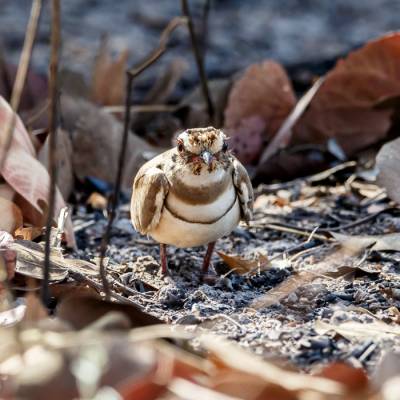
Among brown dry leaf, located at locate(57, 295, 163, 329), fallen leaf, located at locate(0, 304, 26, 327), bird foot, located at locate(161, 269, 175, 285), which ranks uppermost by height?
brown dry leaf, located at locate(57, 295, 163, 329)

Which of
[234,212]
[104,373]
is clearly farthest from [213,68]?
[104,373]

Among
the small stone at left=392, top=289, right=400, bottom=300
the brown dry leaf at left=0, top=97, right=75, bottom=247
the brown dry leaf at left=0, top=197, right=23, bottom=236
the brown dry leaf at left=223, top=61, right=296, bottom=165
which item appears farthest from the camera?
the brown dry leaf at left=223, top=61, right=296, bottom=165

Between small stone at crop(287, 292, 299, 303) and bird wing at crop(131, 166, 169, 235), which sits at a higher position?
bird wing at crop(131, 166, 169, 235)

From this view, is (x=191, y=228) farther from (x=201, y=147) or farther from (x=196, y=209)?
(x=201, y=147)

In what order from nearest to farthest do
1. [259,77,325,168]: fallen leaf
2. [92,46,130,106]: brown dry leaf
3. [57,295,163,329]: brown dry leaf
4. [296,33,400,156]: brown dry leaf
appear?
[57,295,163,329]: brown dry leaf
[296,33,400,156]: brown dry leaf
[259,77,325,168]: fallen leaf
[92,46,130,106]: brown dry leaf

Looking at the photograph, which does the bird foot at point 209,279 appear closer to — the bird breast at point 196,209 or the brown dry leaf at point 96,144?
the bird breast at point 196,209

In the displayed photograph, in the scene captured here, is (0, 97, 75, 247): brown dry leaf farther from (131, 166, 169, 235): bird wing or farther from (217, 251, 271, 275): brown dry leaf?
(217, 251, 271, 275): brown dry leaf

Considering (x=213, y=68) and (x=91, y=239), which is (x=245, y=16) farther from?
(x=91, y=239)

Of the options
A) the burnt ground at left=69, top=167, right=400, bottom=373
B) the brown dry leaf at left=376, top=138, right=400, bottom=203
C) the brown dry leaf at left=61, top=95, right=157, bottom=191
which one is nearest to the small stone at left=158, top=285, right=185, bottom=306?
the burnt ground at left=69, top=167, right=400, bottom=373
